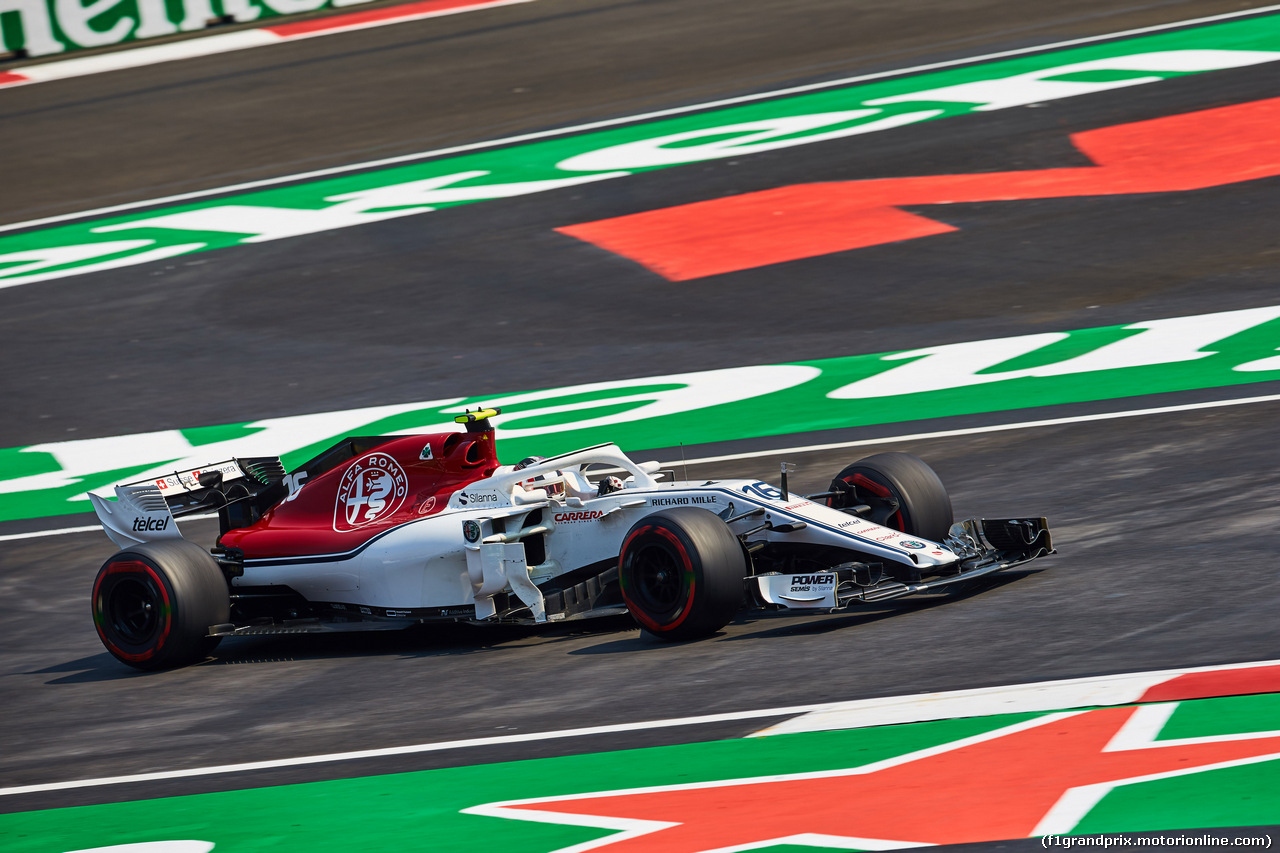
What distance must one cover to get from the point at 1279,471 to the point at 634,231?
Result: 12.2 metres

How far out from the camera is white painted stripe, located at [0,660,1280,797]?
28.0 feet

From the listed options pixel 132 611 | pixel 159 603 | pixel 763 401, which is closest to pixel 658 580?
pixel 159 603

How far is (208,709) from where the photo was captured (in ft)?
36.3

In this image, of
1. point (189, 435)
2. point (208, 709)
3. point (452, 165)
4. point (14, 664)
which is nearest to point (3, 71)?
point (452, 165)

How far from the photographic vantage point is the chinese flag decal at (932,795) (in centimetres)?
718

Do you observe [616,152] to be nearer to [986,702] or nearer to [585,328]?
[585,328]

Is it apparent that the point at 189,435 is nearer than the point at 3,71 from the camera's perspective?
Yes

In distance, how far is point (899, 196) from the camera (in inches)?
931

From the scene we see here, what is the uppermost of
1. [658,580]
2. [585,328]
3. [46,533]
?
[585,328]

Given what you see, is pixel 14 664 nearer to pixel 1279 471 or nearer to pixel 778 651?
pixel 778 651

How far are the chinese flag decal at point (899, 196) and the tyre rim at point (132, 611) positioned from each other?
10.5 meters

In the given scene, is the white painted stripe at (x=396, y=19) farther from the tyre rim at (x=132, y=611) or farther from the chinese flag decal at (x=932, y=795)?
the chinese flag decal at (x=932, y=795)

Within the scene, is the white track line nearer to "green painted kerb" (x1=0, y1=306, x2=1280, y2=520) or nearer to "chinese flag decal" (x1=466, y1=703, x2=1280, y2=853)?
"green painted kerb" (x1=0, y1=306, x2=1280, y2=520)

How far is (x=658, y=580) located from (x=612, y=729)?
1514mm
